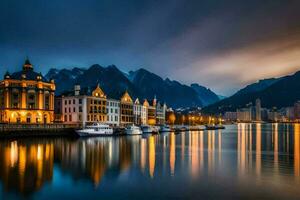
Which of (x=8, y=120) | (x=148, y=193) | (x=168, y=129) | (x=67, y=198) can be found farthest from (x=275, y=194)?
(x=168, y=129)

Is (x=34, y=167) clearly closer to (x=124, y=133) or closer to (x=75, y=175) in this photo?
(x=75, y=175)

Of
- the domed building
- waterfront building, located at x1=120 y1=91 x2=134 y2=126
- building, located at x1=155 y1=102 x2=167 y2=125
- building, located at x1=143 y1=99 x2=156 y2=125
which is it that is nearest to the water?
the domed building

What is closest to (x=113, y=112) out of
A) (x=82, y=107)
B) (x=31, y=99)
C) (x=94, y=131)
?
(x=82, y=107)

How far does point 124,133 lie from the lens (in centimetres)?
11100

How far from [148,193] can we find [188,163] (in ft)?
56.7

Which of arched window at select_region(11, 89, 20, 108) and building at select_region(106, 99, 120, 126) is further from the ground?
arched window at select_region(11, 89, 20, 108)

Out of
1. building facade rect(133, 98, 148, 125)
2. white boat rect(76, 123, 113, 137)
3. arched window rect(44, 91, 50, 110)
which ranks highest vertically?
arched window rect(44, 91, 50, 110)

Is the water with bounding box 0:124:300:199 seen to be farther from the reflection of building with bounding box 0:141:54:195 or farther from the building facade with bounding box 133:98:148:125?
the building facade with bounding box 133:98:148:125

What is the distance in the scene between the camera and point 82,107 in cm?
11769

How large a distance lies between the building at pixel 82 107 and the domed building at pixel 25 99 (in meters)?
6.19

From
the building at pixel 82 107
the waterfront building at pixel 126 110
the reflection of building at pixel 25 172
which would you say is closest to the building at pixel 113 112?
the waterfront building at pixel 126 110

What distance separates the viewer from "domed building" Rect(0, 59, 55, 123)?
106 m

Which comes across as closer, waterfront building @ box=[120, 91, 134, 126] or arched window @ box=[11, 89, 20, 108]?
arched window @ box=[11, 89, 20, 108]

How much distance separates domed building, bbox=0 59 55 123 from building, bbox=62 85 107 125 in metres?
6.19
